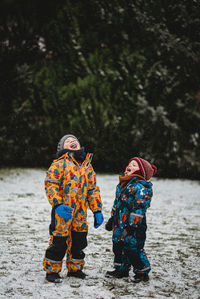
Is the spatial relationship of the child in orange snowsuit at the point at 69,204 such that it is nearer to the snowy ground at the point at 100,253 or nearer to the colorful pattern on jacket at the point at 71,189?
the colorful pattern on jacket at the point at 71,189

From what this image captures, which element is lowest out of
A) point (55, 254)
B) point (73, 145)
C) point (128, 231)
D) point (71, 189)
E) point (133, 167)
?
point (55, 254)

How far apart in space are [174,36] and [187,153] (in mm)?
3439

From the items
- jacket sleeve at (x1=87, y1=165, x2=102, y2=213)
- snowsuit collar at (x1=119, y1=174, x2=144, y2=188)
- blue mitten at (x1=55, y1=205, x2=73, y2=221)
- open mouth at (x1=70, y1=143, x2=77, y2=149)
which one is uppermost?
open mouth at (x1=70, y1=143, x2=77, y2=149)

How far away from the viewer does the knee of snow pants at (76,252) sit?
3800mm

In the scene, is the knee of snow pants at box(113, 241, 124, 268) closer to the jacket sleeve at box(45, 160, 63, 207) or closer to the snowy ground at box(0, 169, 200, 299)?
the snowy ground at box(0, 169, 200, 299)

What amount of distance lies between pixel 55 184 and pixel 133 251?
92 cm

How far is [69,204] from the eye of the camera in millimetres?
3703

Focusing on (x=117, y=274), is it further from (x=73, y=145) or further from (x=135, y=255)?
(x=73, y=145)

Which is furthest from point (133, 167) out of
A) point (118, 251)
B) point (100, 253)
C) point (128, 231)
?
point (100, 253)

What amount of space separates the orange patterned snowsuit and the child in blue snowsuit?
0.78ft

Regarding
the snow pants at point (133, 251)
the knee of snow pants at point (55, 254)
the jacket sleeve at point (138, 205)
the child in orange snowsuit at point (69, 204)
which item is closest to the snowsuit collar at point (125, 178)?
the jacket sleeve at point (138, 205)

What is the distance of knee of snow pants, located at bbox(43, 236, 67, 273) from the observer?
12.1 feet

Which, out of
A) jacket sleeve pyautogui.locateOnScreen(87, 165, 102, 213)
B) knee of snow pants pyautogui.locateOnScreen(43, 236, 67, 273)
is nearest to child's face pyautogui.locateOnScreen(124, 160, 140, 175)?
A: jacket sleeve pyautogui.locateOnScreen(87, 165, 102, 213)

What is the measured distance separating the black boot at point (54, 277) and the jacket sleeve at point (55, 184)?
25.6 inches
